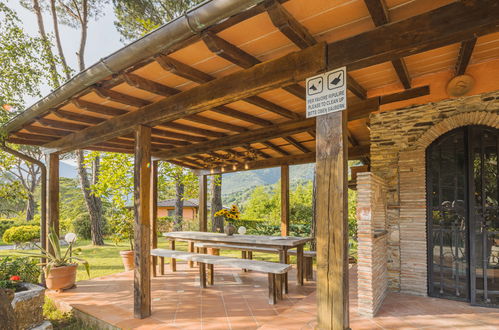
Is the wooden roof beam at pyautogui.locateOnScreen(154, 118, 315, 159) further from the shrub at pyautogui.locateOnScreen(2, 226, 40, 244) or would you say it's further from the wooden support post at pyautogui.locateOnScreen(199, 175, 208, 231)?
the shrub at pyautogui.locateOnScreen(2, 226, 40, 244)

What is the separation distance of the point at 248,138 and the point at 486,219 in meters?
3.84

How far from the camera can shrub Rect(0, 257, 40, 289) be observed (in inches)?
162

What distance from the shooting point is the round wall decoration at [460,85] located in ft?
11.7

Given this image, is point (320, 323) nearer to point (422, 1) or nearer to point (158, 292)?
point (422, 1)

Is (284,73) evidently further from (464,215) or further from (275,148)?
(275,148)

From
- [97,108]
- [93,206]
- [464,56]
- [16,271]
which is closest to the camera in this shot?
[464,56]

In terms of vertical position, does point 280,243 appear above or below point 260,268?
above

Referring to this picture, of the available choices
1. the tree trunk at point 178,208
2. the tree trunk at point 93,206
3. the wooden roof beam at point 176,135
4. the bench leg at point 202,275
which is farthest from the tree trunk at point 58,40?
the bench leg at point 202,275

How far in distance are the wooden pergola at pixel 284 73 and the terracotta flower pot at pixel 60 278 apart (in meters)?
2.26

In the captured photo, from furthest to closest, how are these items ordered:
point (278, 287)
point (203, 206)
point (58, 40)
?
point (58, 40)
point (203, 206)
point (278, 287)

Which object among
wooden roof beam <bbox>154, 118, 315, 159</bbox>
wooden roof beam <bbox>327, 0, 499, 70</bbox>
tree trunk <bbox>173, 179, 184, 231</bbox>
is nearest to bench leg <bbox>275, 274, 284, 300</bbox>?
wooden roof beam <bbox>154, 118, 315, 159</bbox>

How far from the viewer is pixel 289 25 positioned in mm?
2178

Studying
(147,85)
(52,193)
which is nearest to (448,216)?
(147,85)

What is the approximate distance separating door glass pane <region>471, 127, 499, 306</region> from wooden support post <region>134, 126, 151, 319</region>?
409cm
